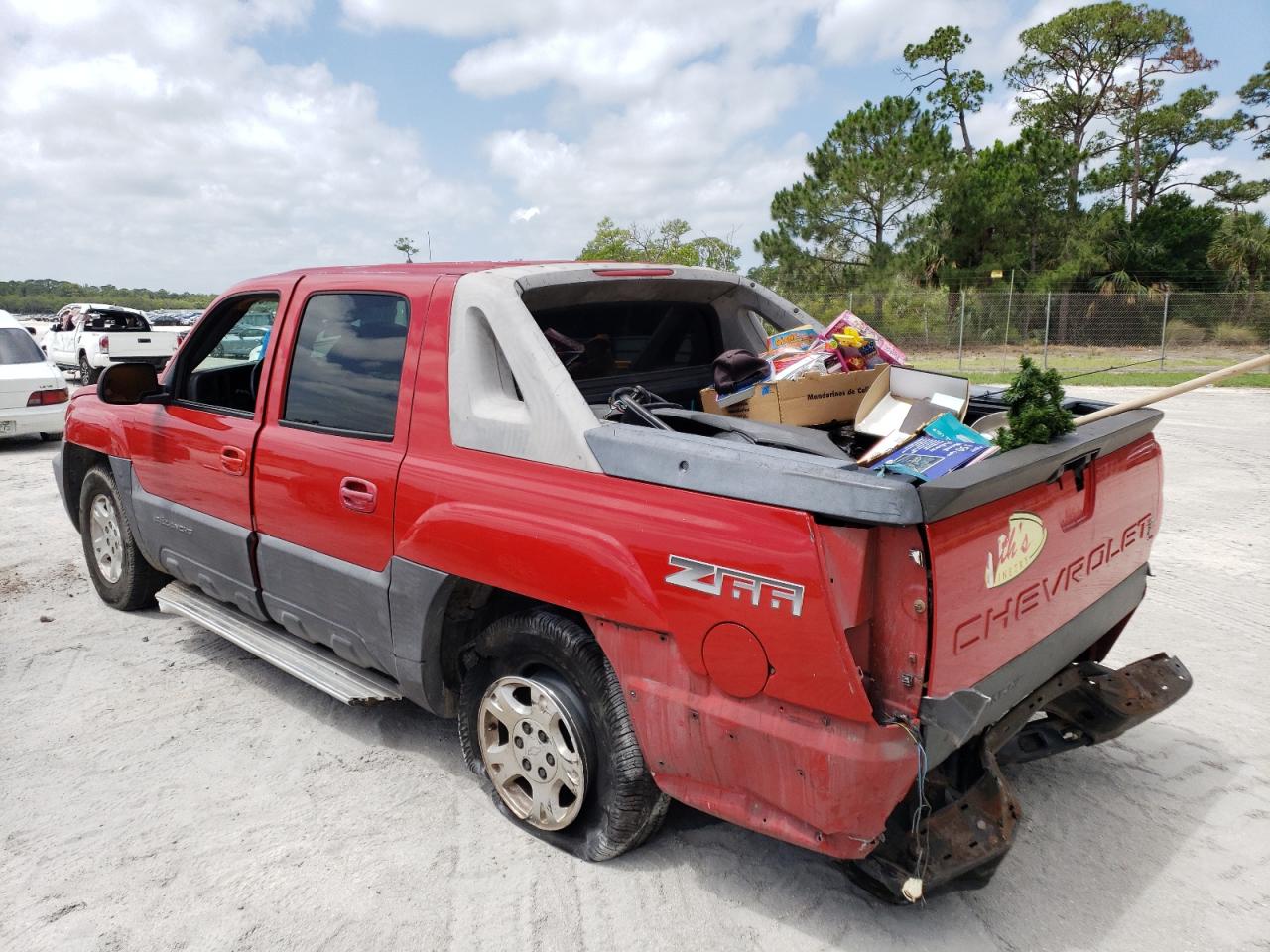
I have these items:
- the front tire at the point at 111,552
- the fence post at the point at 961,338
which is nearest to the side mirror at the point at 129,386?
the front tire at the point at 111,552

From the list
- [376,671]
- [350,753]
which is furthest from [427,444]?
[350,753]

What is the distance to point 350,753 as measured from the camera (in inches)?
147

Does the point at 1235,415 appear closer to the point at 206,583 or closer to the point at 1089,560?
the point at 1089,560

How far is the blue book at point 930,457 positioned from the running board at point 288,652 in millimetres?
2092

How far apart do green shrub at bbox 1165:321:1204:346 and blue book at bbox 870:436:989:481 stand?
2859cm

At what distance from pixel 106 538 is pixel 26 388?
7470mm

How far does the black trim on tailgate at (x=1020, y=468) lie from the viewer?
84.4 inches

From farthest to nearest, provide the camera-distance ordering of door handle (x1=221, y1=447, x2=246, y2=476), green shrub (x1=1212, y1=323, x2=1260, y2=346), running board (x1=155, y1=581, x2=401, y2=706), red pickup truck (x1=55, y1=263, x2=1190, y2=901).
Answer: green shrub (x1=1212, y1=323, x2=1260, y2=346)
door handle (x1=221, y1=447, x2=246, y2=476)
running board (x1=155, y1=581, x2=401, y2=706)
red pickup truck (x1=55, y1=263, x2=1190, y2=901)

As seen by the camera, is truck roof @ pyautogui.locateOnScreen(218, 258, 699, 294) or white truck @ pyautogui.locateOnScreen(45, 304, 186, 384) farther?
white truck @ pyautogui.locateOnScreen(45, 304, 186, 384)

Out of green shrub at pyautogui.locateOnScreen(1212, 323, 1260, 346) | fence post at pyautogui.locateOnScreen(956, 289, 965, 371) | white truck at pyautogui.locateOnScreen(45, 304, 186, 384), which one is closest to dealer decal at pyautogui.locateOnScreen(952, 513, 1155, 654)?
white truck at pyautogui.locateOnScreen(45, 304, 186, 384)

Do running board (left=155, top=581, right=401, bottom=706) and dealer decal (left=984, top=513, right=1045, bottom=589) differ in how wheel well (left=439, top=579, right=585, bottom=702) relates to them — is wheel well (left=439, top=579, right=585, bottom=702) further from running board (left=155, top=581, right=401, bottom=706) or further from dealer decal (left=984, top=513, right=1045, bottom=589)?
dealer decal (left=984, top=513, right=1045, bottom=589)

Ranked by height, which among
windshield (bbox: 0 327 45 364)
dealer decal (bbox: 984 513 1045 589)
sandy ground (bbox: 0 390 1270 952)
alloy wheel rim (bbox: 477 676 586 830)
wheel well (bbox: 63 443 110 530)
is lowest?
sandy ground (bbox: 0 390 1270 952)

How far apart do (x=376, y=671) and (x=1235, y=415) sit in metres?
14.1

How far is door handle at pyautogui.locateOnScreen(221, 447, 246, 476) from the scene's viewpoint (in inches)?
153
